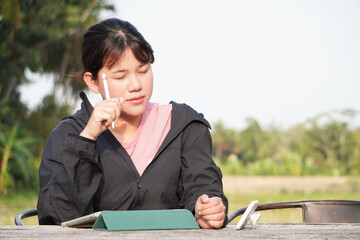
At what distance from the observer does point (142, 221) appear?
132 centimetres

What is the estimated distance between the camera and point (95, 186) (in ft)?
5.75

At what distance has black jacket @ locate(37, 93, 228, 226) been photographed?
169cm

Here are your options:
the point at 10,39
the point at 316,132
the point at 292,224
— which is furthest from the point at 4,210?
the point at 316,132

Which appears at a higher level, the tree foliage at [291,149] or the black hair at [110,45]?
the black hair at [110,45]

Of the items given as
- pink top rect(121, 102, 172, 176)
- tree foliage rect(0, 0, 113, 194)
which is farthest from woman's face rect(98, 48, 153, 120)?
tree foliage rect(0, 0, 113, 194)

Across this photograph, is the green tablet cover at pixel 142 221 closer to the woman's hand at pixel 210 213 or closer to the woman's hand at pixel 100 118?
the woman's hand at pixel 210 213

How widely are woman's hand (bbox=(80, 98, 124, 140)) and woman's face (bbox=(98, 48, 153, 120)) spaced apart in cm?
21

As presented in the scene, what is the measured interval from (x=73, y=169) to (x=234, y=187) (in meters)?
12.1

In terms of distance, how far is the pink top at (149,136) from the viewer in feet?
6.57

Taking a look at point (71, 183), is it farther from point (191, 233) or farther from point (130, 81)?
point (191, 233)

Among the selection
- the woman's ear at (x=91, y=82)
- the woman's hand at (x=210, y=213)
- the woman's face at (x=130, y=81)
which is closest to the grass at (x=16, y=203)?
the woman's ear at (x=91, y=82)

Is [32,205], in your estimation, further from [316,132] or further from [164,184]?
[316,132]

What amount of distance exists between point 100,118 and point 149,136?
42 cm

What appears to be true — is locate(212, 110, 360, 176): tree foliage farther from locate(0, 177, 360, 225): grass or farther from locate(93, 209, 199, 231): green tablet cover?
locate(93, 209, 199, 231): green tablet cover
